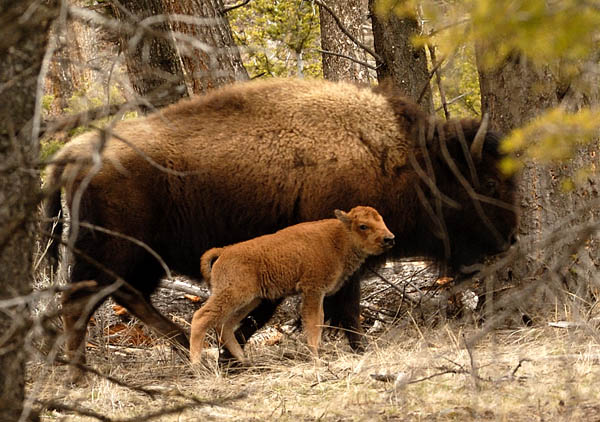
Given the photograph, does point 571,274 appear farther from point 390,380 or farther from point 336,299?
point 390,380

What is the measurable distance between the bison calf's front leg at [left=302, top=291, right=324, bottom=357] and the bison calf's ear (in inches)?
22.0

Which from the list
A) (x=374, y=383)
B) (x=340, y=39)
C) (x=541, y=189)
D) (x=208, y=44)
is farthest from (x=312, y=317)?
(x=340, y=39)

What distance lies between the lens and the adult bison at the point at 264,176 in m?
6.46

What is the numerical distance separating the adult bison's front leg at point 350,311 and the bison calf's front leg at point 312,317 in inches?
25.0

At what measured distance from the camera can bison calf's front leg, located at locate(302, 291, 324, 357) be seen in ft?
19.8

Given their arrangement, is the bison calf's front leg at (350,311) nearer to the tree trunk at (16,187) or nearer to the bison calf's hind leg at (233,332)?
the bison calf's hind leg at (233,332)

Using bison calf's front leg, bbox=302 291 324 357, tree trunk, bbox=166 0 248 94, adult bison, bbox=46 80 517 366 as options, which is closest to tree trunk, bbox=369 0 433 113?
tree trunk, bbox=166 0 248 94

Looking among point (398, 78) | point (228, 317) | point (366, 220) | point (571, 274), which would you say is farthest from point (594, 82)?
point (398, 78)

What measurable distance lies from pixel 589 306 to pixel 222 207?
3.13 meters

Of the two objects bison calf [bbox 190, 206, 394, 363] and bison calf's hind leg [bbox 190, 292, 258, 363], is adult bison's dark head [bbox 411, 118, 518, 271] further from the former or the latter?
bison calf's hind leg [bbox 190, 292, 258, 363]

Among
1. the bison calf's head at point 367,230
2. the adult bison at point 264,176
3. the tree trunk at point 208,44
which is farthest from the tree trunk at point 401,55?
the bison calf's head at point 367,230

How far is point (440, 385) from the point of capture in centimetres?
467

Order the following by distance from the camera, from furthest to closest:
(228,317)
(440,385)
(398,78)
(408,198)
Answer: (398,78) → (408,198) → (228,317) → (440,385)

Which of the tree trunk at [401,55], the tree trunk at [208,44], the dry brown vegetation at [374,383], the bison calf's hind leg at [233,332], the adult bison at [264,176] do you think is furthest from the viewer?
the tree trunk at [401,55]
